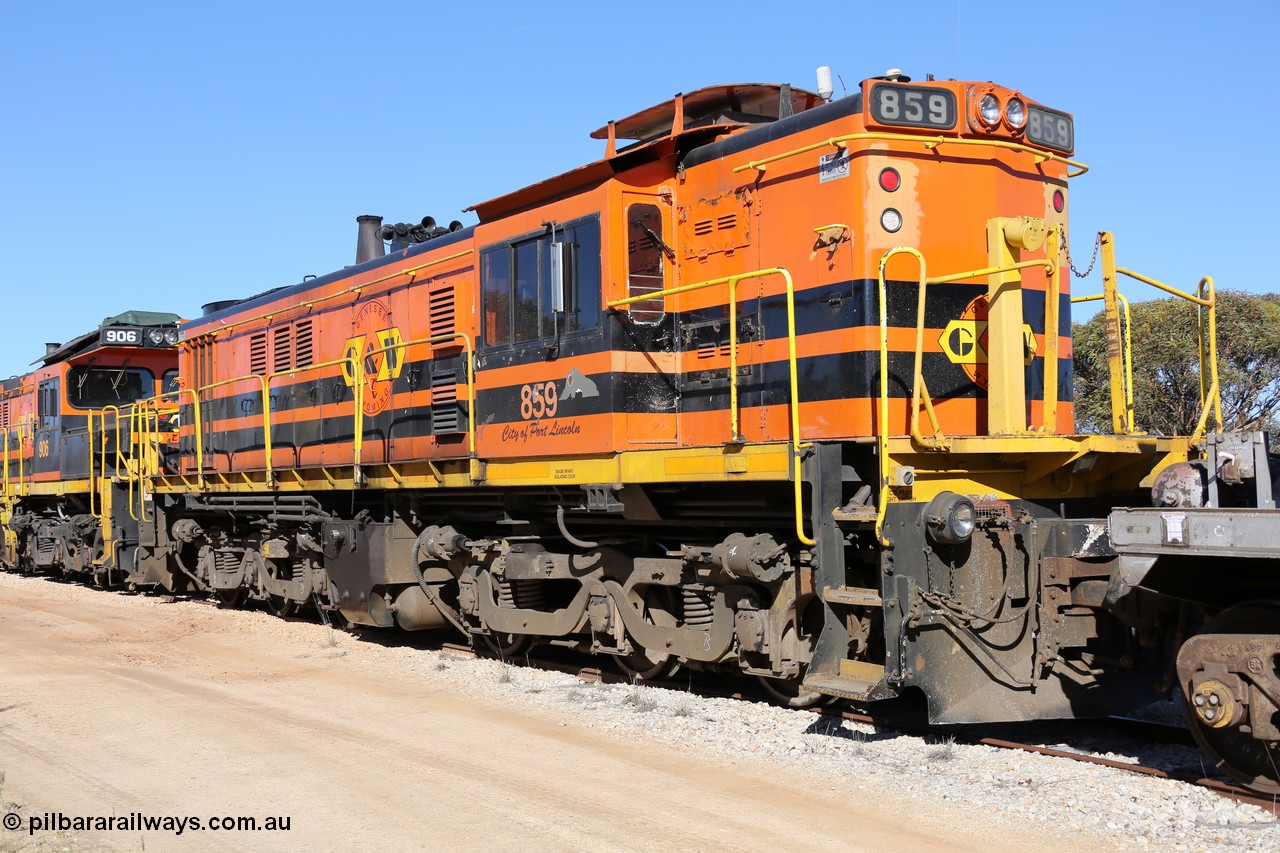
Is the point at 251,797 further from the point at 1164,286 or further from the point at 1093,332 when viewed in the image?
the point at 1093,332

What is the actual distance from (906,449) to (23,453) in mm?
20687

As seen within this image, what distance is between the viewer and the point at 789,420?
7.84 meters

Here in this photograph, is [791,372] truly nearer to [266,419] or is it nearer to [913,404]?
[913,404]

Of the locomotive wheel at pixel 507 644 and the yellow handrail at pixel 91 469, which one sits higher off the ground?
the yellow handrail at pixel 91 469

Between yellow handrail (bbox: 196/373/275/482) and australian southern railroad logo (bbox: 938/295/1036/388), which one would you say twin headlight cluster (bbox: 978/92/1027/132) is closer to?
australian southern railroad logo (bbox: 938/295/1036/388)

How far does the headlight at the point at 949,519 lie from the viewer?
260 inches

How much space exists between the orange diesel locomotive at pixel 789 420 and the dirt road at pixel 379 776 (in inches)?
40.7

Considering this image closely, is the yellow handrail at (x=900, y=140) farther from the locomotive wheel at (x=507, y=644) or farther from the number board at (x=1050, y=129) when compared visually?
the locomotive wheel at (x=507, y=644)

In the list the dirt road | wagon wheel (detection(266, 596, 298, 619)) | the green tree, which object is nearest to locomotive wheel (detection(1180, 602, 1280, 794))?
the dirt road

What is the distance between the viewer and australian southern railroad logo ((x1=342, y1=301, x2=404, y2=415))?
38.4 ft

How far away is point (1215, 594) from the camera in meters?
6.33

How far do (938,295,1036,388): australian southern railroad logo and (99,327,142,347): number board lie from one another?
647 inches

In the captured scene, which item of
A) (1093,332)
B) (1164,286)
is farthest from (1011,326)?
(1093,332)

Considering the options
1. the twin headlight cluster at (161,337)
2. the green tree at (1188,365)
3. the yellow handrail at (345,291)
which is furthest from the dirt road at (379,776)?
the green tree at (1188,365)
